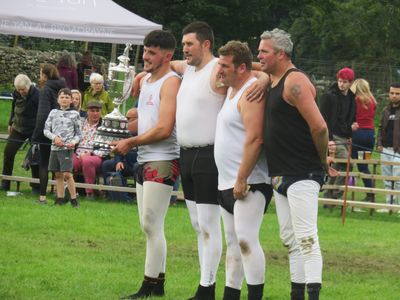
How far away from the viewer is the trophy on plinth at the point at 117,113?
10492 millimetres

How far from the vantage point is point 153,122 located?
8.98 m

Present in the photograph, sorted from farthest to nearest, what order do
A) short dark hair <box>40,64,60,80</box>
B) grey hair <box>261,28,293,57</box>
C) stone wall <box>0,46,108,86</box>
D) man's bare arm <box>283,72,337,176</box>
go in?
1. stone wall <box>0,46,108,86</box>
2. short dark hair <box>40,64,60,80</box>
3. grey hair <box>261,28,293,57</box>
4. man's bare arm <box>283,72,337,176</box>

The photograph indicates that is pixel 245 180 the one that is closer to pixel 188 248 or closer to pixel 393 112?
pixel 188 248

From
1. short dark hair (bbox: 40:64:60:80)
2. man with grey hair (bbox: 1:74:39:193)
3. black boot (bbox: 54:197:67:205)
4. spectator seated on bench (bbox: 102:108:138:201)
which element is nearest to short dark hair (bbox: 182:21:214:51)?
black boot (bbox: 54:197:67:205)

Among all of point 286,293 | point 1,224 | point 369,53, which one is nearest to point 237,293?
Result: point 286,293

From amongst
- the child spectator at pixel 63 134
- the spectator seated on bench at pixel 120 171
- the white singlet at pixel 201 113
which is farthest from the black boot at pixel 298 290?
the spectator seated on bench at pixel 120 171

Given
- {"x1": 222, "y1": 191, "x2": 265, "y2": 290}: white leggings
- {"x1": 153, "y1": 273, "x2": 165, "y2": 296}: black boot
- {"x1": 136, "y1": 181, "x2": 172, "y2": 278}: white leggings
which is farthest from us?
{"x1": 153, "y1": 273, "x2": 165, "y2": 296}: black boot

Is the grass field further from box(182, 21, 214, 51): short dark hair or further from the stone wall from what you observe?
the stone wall

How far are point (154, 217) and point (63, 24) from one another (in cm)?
1284

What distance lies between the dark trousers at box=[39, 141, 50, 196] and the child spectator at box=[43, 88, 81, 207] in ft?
1.36

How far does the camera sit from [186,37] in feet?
28.5

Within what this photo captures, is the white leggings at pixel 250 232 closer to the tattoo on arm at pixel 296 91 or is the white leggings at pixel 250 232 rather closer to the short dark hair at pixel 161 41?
the tattoo on arm at pixel 296 91

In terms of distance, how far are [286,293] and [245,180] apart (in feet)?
6.08

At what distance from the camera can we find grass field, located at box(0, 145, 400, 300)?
9562mm
